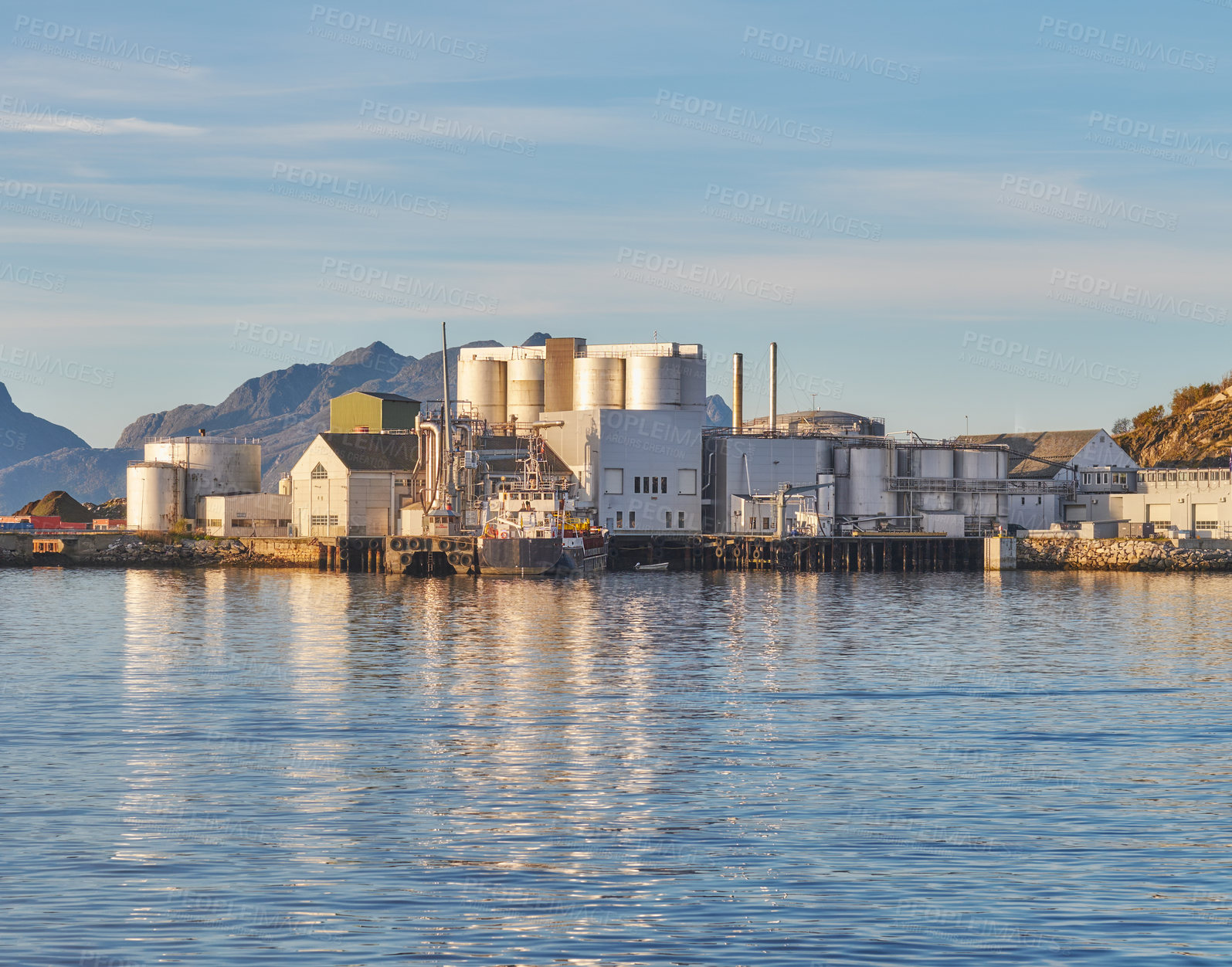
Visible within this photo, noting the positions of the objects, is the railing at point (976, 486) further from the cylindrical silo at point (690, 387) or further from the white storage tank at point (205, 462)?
the white storage tank at point (205, 462)

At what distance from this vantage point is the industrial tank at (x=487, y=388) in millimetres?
139875

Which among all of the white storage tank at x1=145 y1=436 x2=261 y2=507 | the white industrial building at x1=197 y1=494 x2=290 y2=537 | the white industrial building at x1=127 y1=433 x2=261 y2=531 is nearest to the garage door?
the white industrial building at x1=197 y1=494 x2=290 y2=537

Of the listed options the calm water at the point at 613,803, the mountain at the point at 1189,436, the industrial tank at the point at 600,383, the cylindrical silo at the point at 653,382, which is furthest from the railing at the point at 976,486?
the calm water at the point at 613,803

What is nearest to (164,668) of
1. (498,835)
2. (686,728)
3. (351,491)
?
(686,728)

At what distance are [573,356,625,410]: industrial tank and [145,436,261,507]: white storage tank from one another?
29820 millimetres

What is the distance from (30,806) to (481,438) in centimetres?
10133

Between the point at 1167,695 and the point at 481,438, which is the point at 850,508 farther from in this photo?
the point at 1167,695

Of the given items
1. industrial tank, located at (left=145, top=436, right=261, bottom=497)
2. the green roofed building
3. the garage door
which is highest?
the green roofed building

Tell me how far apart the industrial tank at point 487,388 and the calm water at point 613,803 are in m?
88.3

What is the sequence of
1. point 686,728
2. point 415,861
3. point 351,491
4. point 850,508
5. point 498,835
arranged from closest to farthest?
point 415,861
point 498,835
point 686,728
point 351,491
point 850,508

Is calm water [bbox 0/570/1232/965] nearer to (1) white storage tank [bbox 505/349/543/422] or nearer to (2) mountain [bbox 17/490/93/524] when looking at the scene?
(1) white storage tank [bbox 505/349/543/422]

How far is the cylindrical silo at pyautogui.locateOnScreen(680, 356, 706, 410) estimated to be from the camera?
132m

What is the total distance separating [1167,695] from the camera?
126ft

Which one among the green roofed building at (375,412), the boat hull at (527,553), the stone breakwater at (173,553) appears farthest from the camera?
the green roofed building at (375,412)
